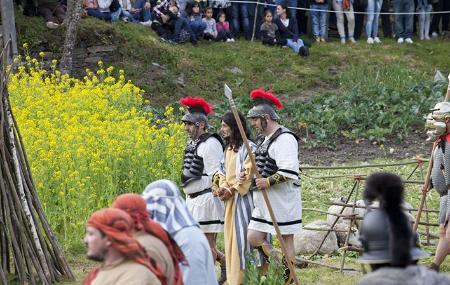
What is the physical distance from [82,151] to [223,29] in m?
10.9

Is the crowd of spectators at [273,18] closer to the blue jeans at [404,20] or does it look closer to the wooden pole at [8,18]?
the blue jeans at [404,20]

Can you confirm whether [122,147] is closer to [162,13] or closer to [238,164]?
[238,164]

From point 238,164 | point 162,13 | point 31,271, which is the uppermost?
point 162,13

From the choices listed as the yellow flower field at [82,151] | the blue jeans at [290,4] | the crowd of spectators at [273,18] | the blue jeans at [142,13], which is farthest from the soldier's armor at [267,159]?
the blue jeans at [290,4]

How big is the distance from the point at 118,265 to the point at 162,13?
16686 mm

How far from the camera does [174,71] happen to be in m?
21.7

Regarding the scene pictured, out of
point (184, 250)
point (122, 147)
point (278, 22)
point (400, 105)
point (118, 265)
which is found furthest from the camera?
point (278, 22)

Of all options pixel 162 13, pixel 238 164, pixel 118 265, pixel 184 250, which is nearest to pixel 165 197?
pixel 184 250

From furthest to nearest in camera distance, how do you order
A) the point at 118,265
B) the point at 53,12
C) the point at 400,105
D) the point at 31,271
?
the point at 53,12
the point at 400,105
the point at 31,271
the point at 118,265

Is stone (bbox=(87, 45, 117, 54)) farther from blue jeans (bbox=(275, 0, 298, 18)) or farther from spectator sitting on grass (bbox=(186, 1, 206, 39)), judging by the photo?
blue jeans (bbox=(275, 0, 298, 18))

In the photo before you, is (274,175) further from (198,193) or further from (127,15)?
(127,15)

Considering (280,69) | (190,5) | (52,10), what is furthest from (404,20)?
(52,10)

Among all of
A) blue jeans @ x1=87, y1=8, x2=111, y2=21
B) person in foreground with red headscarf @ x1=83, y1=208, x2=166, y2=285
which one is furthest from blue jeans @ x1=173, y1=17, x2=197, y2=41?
person in foreground with red headscarf @ x1=83, y1=208, x2=166, y2=285

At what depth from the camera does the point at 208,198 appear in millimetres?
10883
